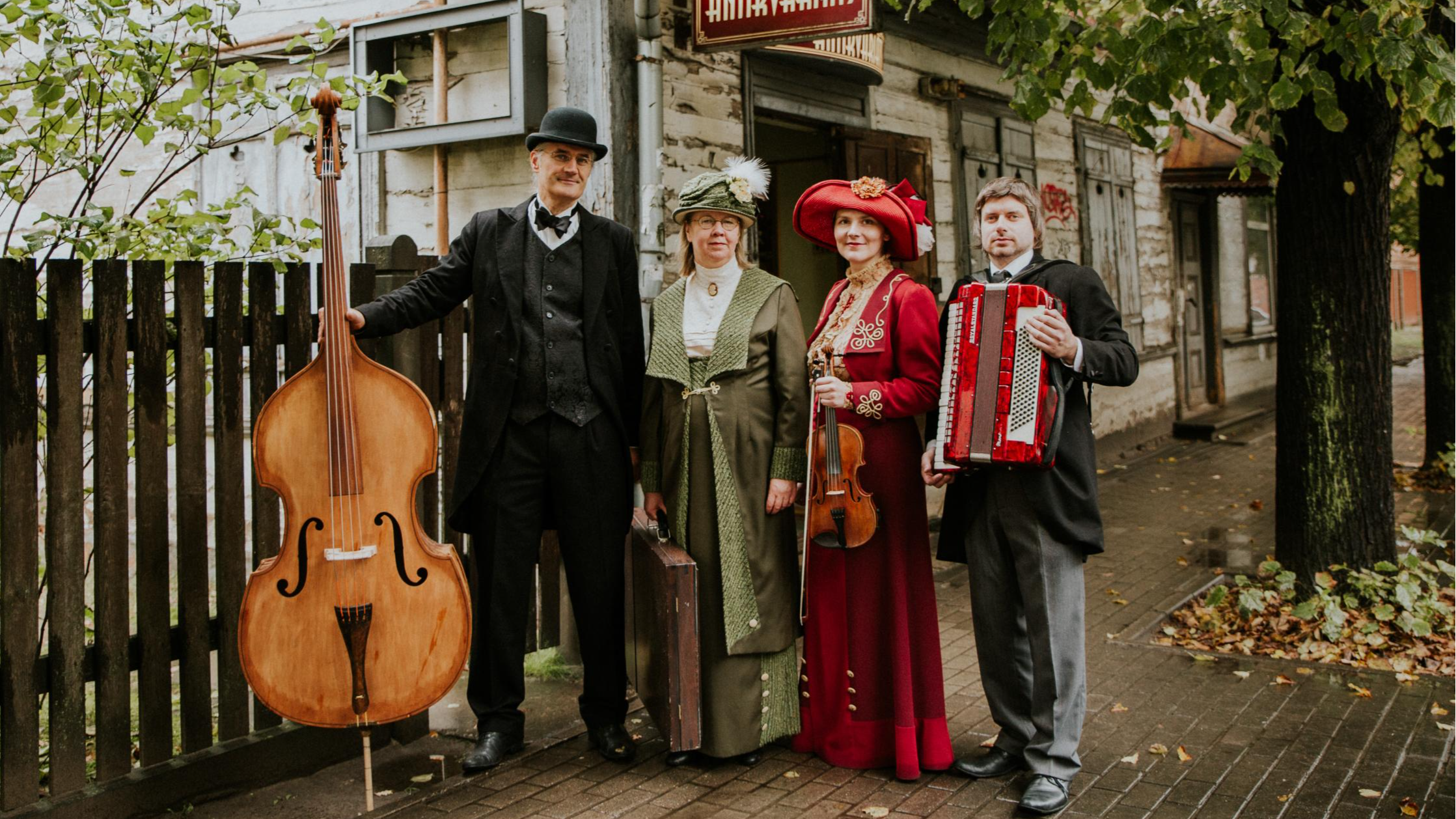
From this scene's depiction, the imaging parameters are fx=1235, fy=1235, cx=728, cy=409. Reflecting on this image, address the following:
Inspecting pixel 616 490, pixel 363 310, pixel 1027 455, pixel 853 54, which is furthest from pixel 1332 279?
pixel 363 310

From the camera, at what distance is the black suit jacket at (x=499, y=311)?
4.12 meters

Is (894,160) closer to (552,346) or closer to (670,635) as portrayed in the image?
(552,346)

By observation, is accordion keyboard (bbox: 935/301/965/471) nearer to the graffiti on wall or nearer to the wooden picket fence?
the wooden picket fence

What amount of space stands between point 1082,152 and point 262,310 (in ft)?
A: 30.4

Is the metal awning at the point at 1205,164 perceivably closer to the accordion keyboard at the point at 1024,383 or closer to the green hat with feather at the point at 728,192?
the green hat with feather at the point at 728,192

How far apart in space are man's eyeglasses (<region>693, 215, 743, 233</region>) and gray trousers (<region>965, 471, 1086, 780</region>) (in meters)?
1.21

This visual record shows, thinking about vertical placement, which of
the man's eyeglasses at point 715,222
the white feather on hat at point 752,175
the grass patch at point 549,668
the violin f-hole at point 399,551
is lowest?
the grass patch at point 549,668

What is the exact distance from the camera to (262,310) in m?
4.13

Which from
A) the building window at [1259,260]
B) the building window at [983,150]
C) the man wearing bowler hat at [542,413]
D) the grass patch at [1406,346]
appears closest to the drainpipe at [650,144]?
the man wearing bowler hat at [542,413]

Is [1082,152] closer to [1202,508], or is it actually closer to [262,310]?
[1202,508]

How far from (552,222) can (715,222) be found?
22.0 inches

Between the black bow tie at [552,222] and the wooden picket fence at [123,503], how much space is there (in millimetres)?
820

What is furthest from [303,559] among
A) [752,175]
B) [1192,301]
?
[1192,301]

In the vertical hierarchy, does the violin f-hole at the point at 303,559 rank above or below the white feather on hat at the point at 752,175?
below
